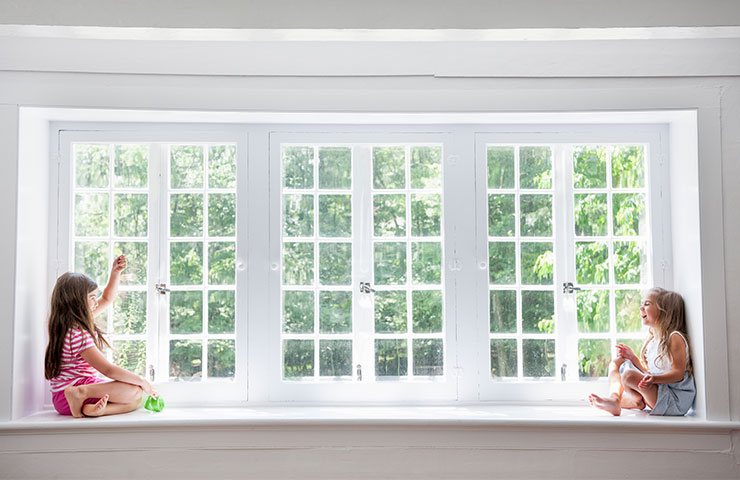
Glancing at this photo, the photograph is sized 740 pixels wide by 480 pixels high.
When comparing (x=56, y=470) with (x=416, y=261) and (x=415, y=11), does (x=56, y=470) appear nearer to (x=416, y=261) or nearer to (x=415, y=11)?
(x=416, y=261)

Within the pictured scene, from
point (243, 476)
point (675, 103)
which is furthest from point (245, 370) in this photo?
point (675, 103)

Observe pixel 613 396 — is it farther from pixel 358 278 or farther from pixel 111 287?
pixel 111 287

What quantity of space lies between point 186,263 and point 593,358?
2.14 meters

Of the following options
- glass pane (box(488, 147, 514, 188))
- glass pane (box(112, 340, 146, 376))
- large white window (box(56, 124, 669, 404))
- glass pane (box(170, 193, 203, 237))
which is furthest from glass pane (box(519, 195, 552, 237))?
glass pane (box(112, 340, 146, 376))

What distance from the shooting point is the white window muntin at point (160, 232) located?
3.21 meters

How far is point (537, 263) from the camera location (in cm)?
330

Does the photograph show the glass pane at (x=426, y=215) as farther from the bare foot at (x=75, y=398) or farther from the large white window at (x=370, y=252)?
the bare foot at (x=75, y=398)

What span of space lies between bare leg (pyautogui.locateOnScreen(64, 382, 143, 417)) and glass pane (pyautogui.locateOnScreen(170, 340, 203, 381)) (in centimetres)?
22

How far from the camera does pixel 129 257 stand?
3.25 m

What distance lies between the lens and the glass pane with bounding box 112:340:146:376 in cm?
322

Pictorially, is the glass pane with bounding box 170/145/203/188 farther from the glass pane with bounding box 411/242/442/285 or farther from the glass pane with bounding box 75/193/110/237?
the glass pane with bounding box 411/242/442/285

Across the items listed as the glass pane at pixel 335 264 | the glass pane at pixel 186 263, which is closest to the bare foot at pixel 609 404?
the glass pane at pixel 335 264

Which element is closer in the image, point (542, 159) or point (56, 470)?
point (56, 470)

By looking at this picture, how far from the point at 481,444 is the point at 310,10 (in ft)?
6.62
